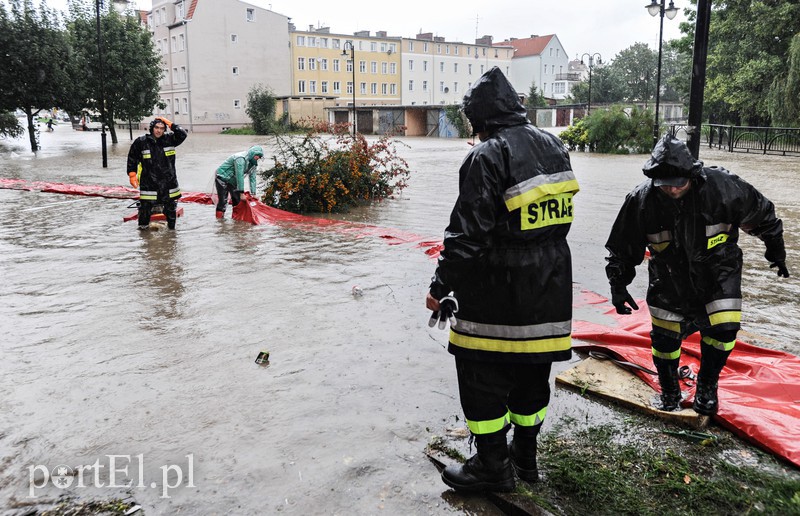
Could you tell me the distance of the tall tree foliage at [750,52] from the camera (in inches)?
1205

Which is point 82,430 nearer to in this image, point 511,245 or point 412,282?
point 511,245

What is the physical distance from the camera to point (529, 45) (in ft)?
313

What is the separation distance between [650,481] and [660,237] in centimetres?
140

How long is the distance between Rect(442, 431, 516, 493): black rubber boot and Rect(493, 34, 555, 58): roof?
96.5 meters

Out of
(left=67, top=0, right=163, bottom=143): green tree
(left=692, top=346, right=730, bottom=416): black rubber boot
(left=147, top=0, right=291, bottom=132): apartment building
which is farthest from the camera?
(left=147, top=0, right=291, bottom=132): apartment building

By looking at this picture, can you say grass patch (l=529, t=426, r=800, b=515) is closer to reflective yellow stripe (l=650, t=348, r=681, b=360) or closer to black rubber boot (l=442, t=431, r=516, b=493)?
black rubber boot (l=442, t=431, r=516, b=493)

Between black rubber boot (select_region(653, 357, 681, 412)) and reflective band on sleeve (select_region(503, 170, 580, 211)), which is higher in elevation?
reflective band on sleeve (select_region(503, 170, 580, 211))

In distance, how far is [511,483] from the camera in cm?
312

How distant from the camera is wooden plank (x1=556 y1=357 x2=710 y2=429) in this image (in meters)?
3.77

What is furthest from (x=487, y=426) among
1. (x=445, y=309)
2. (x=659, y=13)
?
(x=659, y=13)

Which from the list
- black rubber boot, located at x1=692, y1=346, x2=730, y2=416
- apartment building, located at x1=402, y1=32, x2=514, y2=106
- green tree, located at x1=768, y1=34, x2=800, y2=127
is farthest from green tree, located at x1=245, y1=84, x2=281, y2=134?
black rubber boot, located at x1=692, y1=346, x2=730, y2=416

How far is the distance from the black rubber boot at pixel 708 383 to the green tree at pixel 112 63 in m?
33.4

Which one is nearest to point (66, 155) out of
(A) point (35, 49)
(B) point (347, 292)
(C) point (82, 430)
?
(A) point (35, 49)

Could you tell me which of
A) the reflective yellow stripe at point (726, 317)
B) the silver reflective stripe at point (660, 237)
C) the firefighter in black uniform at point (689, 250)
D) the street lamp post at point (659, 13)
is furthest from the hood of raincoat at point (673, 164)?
the street lamp post at point (659, 13)
